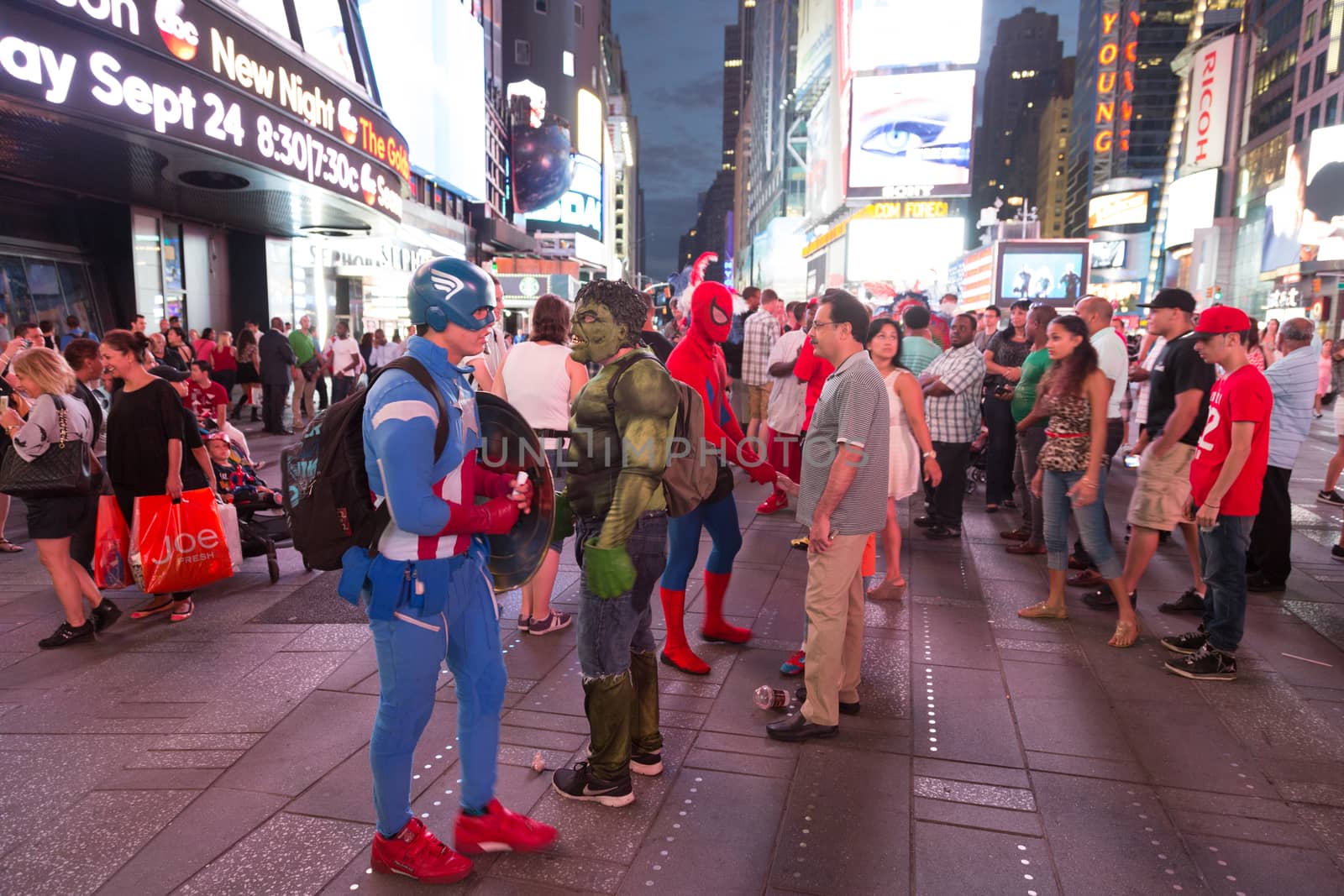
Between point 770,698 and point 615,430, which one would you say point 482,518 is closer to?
point 615,430

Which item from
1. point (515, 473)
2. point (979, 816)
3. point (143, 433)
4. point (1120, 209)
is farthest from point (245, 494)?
point (1120, 209)

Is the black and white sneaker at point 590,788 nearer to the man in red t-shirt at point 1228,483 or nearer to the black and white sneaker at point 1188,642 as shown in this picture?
the man in red t-shirt at point 1228,483

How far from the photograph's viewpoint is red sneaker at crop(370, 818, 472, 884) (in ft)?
8.77

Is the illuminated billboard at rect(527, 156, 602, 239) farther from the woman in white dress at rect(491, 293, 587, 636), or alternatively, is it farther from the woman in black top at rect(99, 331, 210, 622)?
the woman in white dress at rect(491, 293, 587, 636)

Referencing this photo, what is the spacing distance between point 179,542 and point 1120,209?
103m

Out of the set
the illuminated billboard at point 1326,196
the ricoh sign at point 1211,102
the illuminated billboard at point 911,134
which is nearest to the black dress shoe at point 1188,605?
the illuminated billboard at point 1326,196

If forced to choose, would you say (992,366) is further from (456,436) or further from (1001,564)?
(456,436)

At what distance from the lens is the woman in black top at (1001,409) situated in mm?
8250

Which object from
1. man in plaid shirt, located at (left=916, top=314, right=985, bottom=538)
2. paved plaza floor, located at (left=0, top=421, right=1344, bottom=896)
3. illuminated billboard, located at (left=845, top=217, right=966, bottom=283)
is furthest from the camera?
illuminated billboard, located at (left=845, top=217, right=966, bottom=283)

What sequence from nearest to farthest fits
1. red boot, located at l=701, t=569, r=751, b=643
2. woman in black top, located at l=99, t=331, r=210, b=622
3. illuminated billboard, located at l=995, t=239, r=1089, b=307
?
red boot, located at l=701, t=569, r=751, b=643
woman in black top, located at l=99, t=331, r=210, b=622
illuminated billboard, located at l=995, t=239, r=1089, b=307

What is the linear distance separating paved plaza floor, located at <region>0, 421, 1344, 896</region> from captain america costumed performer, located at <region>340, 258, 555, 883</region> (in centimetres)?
34

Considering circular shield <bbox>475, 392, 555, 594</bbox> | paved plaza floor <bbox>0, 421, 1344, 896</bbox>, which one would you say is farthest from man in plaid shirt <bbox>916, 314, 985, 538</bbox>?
circular shield <bbox>475, 392, 555, 594</bbox>

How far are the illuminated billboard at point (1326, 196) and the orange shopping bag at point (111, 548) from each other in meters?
50.3

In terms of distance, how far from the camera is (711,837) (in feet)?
9.87
